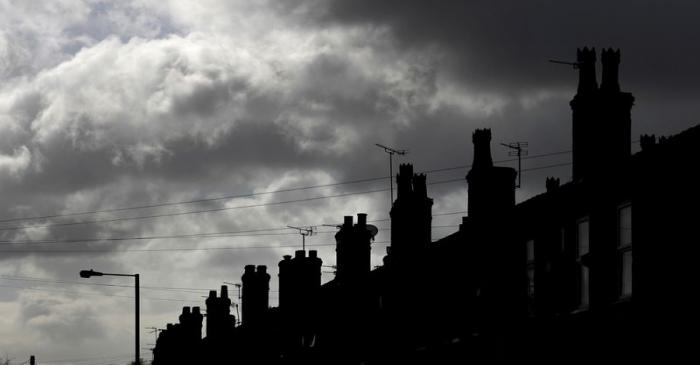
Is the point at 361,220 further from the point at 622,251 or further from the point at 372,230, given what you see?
the point at 622,251

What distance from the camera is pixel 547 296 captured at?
81.5 ft

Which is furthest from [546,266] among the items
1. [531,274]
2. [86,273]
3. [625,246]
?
[86,273]

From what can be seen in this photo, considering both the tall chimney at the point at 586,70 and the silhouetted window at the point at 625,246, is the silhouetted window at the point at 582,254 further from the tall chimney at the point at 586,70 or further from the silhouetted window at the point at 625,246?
the tall chimney at the point at 586,70

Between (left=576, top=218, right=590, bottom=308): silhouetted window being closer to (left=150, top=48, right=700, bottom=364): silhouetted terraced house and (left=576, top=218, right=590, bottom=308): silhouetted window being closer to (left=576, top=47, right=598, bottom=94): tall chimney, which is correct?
(left=150, top=48, right=700, bottom=364): silhouetted terraced house

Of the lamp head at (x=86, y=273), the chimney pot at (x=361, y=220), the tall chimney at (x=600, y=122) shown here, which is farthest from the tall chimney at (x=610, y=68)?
the lamp head at (x=86, y=273)

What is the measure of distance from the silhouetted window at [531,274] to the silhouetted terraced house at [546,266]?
0.18ft

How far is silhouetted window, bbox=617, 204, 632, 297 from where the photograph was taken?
2166cm

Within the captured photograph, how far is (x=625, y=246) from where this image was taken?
71.6 feet

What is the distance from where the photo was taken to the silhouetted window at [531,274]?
84.7ft

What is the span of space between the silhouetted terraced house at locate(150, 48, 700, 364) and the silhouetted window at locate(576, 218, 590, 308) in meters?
0.03

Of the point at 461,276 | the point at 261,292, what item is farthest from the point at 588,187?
the point at 261,292

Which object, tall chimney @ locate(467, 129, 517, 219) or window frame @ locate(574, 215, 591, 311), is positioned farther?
tall chimney @ locate(467, 129, 517, 219)

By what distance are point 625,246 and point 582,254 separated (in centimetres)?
172

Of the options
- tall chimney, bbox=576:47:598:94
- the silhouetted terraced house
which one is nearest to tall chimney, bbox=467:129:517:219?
the silhouetted terraced house
